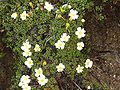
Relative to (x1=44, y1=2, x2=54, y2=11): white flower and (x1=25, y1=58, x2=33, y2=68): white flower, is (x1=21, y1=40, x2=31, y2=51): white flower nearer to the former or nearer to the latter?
(x1=25, y1=58, x2=33, y2=68): white flower

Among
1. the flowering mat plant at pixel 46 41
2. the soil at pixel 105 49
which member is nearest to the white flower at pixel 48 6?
the flowering mat plant at pixel 46 41

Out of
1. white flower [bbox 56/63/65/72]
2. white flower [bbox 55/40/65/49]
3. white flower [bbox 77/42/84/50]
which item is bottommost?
white flower [bbox 56/63/65/72]

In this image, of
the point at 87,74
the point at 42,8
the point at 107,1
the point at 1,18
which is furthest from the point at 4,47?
the point at 107,1

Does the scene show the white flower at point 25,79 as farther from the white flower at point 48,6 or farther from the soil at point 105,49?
the white flower at point 48,6

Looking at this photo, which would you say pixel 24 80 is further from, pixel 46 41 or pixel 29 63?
pixel 46 41

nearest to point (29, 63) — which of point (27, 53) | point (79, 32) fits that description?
→ point (27, 53)

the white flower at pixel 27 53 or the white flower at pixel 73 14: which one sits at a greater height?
the white flower at pixel 73 14

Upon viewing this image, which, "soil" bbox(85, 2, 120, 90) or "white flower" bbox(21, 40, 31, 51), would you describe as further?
"soil" bbox(85, 2, 120, 90)

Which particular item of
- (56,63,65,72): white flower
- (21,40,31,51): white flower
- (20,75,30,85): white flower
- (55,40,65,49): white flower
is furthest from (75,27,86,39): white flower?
(20,75,30,85): white flower
